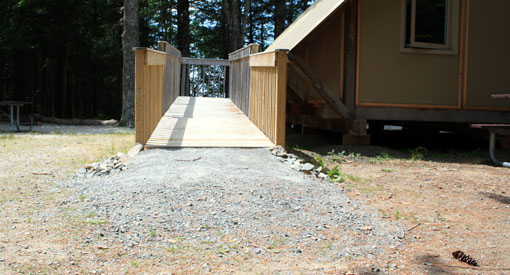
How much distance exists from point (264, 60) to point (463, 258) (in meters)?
4.95

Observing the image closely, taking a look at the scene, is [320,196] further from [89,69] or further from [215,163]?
[89,69]

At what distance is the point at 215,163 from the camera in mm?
5684

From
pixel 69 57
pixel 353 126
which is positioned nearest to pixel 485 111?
pixel 353 126

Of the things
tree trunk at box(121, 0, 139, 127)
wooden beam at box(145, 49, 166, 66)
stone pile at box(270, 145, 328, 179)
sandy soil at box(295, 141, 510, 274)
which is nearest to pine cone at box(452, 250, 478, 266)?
sandy soil at box(295, 141, 510, 274)

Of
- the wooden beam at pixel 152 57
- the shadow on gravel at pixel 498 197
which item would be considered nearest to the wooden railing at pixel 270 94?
the wooden beam at pixel 152 57

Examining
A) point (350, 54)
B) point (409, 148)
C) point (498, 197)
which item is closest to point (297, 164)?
point (498, 197)

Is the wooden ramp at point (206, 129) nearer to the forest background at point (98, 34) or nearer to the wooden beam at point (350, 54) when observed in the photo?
the wooden beam at point (350, 54)

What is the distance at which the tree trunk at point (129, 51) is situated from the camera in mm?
14250

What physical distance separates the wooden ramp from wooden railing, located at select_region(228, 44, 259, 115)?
277 millimetres

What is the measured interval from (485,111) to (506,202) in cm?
430

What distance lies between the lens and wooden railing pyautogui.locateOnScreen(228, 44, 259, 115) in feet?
33.1

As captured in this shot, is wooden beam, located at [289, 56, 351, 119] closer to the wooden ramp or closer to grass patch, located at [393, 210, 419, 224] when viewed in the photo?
the wooden ramp

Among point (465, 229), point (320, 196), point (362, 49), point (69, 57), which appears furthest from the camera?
point (69, 57)

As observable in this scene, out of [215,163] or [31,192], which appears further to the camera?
[215,163]
